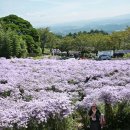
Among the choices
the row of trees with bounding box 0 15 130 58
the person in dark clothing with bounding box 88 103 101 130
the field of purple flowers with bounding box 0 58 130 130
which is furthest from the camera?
the row of trees with bounding box 0 15 130 58

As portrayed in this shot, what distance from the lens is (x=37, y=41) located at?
99.7m

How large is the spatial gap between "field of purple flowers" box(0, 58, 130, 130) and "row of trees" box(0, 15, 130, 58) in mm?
30233

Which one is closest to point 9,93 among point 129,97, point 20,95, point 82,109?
point 20,95

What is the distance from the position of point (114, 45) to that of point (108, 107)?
94134mm

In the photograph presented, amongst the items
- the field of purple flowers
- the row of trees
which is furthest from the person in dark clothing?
the row of trees

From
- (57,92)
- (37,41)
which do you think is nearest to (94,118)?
(57,92)

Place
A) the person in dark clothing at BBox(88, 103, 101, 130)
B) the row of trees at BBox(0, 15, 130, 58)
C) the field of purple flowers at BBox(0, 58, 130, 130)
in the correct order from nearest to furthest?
the person in dark clothing at BBox(88, 103, 101, 130) → the field of purple flowers at BBox(0, 58, 130, 130) → the row of trees at BBox(0, 15, 130, 58)

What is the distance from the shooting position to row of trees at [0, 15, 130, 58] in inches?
2418

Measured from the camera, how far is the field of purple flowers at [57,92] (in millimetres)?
15797

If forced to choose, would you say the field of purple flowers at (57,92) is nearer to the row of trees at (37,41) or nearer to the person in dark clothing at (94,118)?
the person in dark clothing at (94,118)

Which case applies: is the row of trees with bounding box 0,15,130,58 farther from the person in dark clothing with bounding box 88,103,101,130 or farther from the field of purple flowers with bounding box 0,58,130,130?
the person in dark clothing with bounding box 88,103,101,130

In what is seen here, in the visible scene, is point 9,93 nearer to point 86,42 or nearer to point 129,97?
point 129,97

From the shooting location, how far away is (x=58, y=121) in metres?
16.4

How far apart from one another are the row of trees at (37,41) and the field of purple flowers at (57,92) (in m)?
30.2
